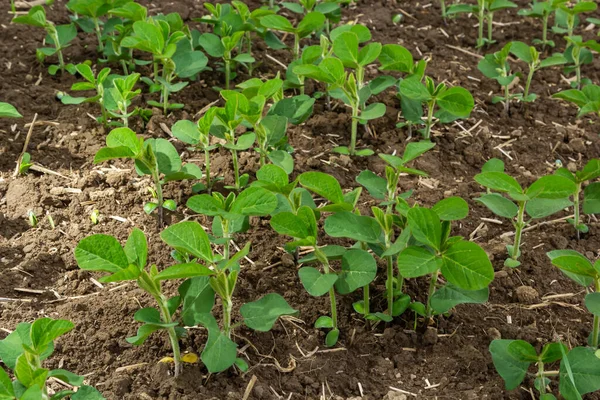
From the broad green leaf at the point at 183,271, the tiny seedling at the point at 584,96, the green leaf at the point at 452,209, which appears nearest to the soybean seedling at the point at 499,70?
the tiny seedling at the point at 584,96

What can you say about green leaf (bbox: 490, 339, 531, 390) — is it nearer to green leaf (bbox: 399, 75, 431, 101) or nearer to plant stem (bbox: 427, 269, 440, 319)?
plant stem (bbox: 427, 269, 440, 319)

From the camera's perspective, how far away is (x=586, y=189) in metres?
2.83

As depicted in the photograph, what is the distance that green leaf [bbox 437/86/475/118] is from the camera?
3.09m

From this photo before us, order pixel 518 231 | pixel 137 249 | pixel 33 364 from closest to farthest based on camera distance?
pixel 33 364
pixel 137 249
pixel 518 231

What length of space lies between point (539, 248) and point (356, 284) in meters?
0.93

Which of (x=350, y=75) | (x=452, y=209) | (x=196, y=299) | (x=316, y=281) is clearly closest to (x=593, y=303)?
(x=452, y=209)

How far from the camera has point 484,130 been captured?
3541 mm

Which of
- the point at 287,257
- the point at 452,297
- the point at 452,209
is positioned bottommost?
the point at 287,257

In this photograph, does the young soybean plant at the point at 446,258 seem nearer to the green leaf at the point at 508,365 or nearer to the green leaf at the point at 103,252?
the green leaf at the point at 508,365

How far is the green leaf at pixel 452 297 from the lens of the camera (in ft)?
7.64

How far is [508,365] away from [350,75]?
138cm

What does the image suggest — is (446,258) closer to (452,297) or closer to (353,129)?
(452,297)

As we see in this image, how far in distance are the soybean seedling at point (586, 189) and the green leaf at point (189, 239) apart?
1272 mm

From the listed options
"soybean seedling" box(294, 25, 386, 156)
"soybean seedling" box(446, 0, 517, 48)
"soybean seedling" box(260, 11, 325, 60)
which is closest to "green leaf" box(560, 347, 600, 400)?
"soybean seedling" box(294, 25, 386, 156)
